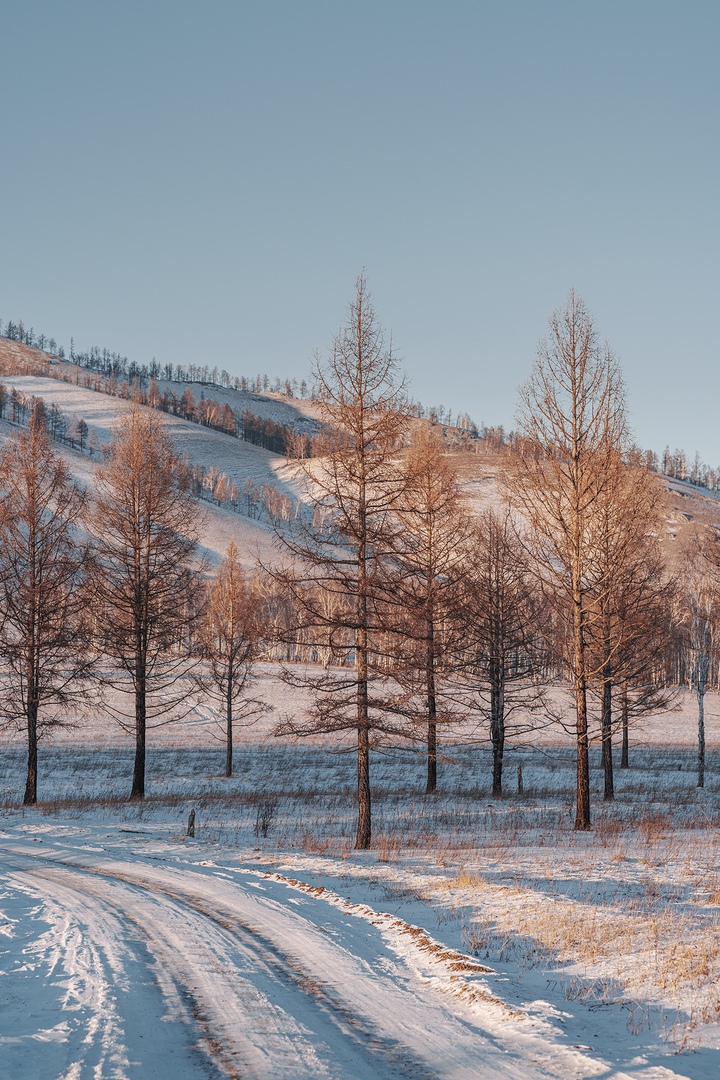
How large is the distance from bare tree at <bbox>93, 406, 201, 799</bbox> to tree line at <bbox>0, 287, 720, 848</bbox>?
0.08 meters

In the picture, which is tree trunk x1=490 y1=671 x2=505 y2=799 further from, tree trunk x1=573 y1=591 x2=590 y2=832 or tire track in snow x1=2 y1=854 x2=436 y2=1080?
tire track in snow x1=2 y1=854 x2=436 y2=1080

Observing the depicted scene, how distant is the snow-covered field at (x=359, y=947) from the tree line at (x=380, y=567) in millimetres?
3035

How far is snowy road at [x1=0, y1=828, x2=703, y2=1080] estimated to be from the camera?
5.08m

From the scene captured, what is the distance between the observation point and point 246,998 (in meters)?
6.34

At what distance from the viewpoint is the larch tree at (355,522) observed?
1541 cm

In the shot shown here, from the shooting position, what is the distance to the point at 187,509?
24.5 metres

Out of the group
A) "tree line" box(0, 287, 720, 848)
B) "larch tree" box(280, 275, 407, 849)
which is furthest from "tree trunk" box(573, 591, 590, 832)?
"larch tree" box(280, 275, 407, 849)

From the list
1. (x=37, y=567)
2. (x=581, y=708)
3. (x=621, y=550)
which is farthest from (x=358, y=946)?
(x=37, y=567)

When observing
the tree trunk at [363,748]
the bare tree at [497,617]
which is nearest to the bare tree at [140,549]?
the tree trunk at [363,748]

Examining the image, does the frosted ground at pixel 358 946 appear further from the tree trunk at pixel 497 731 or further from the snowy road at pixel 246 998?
the tree trunk at pixel 497 731

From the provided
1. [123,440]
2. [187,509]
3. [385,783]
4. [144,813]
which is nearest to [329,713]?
[144,813]

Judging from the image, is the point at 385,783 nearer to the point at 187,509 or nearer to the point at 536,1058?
the point at 187,509

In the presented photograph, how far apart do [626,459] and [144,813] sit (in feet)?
55.3

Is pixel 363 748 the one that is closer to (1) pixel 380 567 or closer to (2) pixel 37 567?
(1) pixel 380 567
